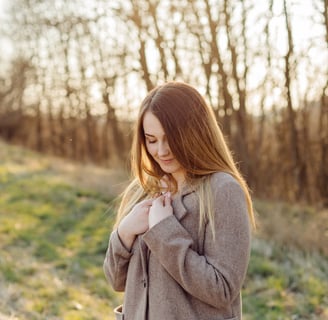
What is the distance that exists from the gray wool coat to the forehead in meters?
0.24

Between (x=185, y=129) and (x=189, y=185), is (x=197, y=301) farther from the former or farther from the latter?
(x=185, y=129)

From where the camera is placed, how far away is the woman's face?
219cm

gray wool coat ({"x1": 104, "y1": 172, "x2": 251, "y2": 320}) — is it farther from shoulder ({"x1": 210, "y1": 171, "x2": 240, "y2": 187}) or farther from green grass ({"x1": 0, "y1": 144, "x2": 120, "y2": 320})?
green grass ({"x1": 0, "y1": 144, "x2": 120, "y2": 320})

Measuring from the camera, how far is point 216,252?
2.05 m

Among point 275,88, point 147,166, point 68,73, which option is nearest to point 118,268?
point 147,166

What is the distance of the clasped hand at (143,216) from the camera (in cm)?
218

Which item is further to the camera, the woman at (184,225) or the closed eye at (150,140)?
the closed eye at (150,140)

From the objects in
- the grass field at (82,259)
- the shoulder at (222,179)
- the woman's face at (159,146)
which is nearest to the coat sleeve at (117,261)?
the woman's face at (159,146)

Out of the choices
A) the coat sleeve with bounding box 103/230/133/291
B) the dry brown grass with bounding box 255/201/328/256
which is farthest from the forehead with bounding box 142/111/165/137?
the dry brown grass with bounding box 255/201/328/256

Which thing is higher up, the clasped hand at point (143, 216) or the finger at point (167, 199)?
the finger at point (167, 199)

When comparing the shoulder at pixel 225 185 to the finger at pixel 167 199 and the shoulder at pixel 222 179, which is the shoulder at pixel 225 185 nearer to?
the shoulder at pixel 222 179

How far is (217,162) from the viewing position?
2.20 metres

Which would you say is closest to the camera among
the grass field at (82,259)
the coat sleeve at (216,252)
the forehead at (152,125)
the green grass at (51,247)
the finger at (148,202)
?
the coat sleeve at (216,252)

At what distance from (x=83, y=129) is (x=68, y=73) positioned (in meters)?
2.05
